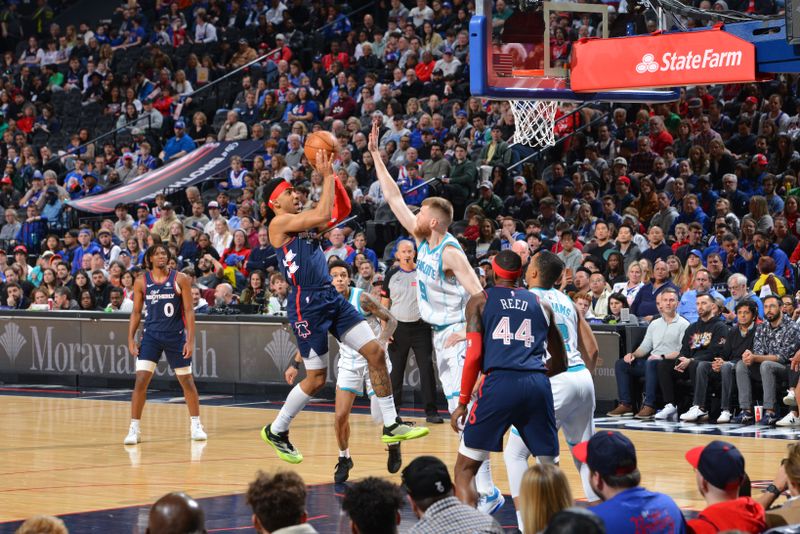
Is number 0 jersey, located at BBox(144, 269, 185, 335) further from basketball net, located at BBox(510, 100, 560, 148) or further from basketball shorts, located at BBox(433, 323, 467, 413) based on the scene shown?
basketball shorts, located at BBox(433, 323, 467, 413)

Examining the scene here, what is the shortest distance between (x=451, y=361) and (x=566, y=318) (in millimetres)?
2193

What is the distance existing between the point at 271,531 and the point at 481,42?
709 cm

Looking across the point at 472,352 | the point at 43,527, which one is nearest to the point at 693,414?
the point at 472,352

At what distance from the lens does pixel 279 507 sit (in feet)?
17.0

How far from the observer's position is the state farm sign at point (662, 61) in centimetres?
972

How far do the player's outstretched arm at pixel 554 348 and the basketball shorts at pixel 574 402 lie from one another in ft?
0.26

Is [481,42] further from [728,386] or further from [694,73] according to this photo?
[728,386]

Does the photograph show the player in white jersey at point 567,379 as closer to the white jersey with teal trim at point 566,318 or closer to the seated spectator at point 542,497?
the white jersey with teal trim at point 566,318

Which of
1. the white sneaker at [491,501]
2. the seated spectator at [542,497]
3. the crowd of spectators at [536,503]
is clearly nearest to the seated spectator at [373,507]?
the crowd of spectators at [536,503]

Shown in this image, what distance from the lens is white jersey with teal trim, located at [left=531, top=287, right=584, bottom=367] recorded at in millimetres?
8359

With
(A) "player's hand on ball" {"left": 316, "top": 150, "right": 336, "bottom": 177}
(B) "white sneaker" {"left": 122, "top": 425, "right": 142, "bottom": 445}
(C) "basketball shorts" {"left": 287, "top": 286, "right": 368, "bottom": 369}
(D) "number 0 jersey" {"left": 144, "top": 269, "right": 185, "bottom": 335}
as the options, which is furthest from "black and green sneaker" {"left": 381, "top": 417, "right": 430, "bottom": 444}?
(D) "number 0 jersey" {"left": 144, "top": 269, "right": 185, "bottom": 335}

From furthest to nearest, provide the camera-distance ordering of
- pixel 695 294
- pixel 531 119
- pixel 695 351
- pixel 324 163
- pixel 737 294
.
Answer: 1. pixel 695 294
2. pixel 737 294
3. pixel 695 351
4. pixel 531 119
5. pixel 324 163

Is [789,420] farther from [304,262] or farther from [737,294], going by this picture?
[304,262]

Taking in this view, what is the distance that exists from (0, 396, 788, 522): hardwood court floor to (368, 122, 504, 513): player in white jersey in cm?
113
